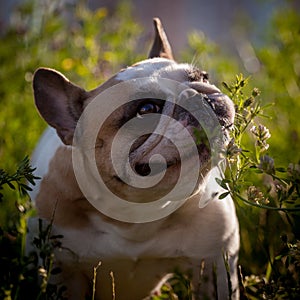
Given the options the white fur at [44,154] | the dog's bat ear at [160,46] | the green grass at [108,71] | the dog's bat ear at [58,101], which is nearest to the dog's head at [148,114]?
the dog's bat ear at [58,101]

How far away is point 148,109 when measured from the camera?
2080 mm

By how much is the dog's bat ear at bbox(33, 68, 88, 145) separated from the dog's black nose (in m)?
0.32

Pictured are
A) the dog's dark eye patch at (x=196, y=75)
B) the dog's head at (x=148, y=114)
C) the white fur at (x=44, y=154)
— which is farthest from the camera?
the white fur at (x=44, y=154)

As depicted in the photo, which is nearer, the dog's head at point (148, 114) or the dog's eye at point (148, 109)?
the dog's head at point (148, 114)

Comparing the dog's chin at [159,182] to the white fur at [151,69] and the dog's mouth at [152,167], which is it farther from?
→ the white fur at [151,69]

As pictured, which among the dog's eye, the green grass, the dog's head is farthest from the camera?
the green grass

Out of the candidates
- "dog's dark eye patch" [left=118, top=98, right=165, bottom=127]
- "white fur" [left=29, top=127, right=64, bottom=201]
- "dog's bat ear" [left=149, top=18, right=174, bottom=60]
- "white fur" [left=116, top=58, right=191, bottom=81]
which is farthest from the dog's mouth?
"dog's bat ear" [left=149, top=18, right=174, bottom=60]

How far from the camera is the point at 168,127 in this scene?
6.55ft

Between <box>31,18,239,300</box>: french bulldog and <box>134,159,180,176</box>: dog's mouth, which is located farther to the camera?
<box>31,18,239,300</box>: french bulldog

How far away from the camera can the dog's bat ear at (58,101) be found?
2248 mm

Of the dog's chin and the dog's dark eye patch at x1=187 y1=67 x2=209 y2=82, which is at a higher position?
the dog's dark eye patch at x1=187 y1=67 x2=209 y2=82

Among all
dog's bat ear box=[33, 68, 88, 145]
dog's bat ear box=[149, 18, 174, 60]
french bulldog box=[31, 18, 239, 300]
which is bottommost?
french bulldog box=[31, 18, 239, 300]

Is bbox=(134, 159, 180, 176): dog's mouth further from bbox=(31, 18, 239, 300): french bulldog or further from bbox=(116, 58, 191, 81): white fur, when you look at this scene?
bbox=(116, 58, 191, 81): white fur

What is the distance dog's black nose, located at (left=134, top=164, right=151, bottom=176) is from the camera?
2.01 meters
